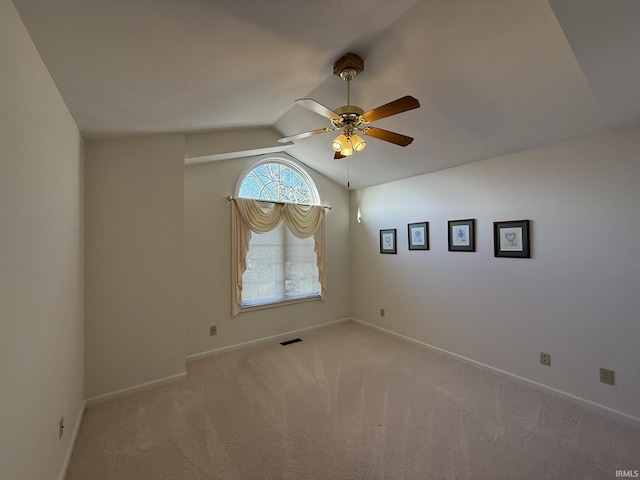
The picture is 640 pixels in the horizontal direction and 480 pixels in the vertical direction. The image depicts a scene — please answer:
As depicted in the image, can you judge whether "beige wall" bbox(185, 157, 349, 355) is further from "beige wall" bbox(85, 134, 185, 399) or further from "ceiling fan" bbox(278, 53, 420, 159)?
"ceiling fan" bbox(278, 53, 420, 159)

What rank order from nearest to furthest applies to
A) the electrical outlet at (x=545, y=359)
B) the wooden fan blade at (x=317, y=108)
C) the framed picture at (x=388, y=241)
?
1. the wooden fan blade at (x=317, y=108)
2. the electrical outlet at (x=545, y=359)
3. the framed picture at (x=388, y=241)

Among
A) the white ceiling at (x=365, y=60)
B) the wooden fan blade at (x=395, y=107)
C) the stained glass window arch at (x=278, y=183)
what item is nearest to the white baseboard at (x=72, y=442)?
the white ceiling at (x=365, y=60)

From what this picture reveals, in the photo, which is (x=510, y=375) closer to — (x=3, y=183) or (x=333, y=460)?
(x=333, y=460)

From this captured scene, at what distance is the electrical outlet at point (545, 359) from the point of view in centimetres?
263

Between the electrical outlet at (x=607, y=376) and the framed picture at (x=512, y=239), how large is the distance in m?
1.09

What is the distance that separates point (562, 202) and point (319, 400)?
293 centimetres

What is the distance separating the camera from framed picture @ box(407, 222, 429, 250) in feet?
12.3

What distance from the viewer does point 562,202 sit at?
2551mm

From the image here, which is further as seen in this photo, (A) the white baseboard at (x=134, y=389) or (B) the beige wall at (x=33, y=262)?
(A) the white baseboard at (x=134, y=389)

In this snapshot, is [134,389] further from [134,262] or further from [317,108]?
[317,108]

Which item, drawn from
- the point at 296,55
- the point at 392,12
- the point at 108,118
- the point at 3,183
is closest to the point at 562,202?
the point at 392,12

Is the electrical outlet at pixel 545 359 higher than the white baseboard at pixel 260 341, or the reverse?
the electrical outlet at pixel 545 359

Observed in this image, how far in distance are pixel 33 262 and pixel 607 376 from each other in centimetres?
411

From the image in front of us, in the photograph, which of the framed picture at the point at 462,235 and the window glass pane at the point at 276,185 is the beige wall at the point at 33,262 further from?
the framed picture at the point at 462,235
